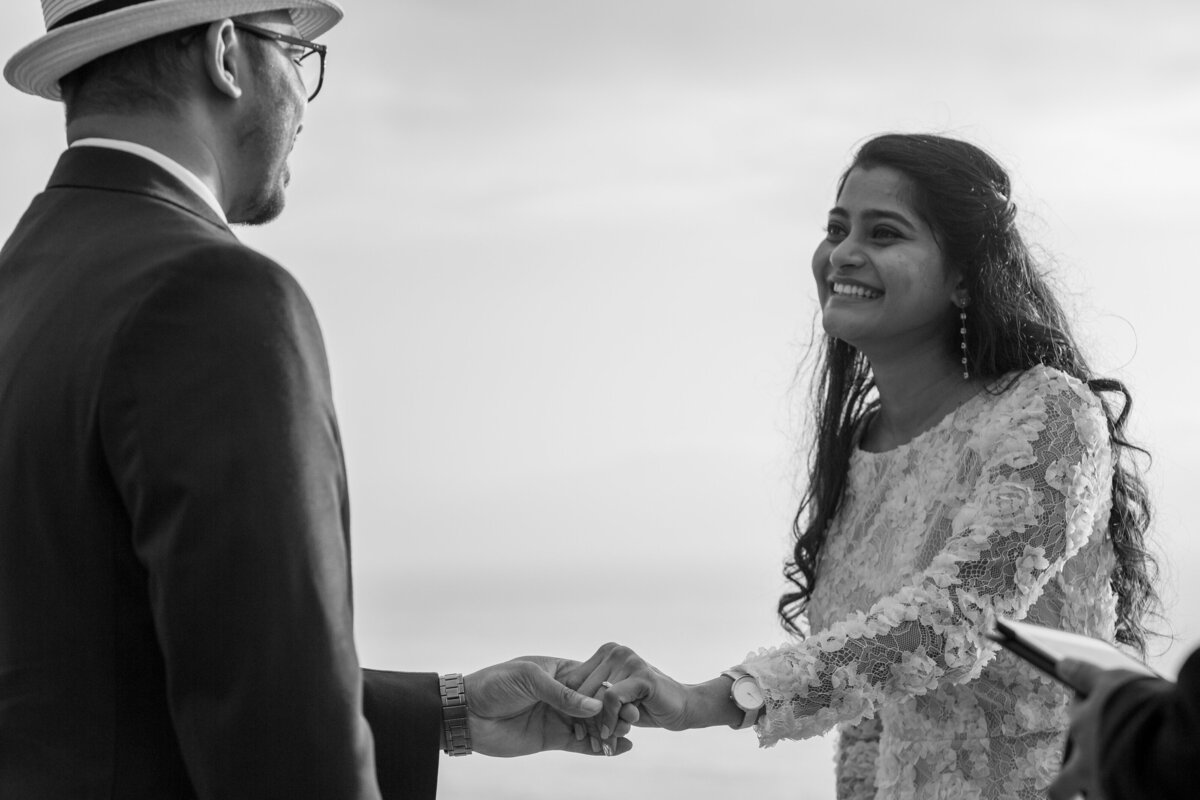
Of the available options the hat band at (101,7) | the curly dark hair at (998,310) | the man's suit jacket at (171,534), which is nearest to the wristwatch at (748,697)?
the curly dark hair at (998,310)

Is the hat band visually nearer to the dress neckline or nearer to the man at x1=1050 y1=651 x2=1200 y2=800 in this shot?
the man at x1=1050 y1=651 x2=1200 y2=800

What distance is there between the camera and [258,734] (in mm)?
1348

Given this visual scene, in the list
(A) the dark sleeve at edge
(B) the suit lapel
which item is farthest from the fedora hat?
(A) the dark sleeve at edge

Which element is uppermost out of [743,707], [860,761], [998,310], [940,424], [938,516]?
[998,310]

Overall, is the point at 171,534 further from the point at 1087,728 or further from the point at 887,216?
the point at 887,216

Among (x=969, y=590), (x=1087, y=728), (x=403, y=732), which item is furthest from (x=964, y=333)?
(x=1087, y=728)

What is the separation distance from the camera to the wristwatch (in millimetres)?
2789

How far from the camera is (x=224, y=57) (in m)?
1.69

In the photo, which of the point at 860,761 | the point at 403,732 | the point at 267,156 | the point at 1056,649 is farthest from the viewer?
the point at 860,761

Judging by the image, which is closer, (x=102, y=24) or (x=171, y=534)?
(x=171, y=534)

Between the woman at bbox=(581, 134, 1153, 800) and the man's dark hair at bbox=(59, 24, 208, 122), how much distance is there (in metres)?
1.63

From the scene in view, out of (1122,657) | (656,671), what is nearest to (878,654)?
(656,671)

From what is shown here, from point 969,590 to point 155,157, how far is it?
68.5 inches

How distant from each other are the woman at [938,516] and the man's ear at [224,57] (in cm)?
159
